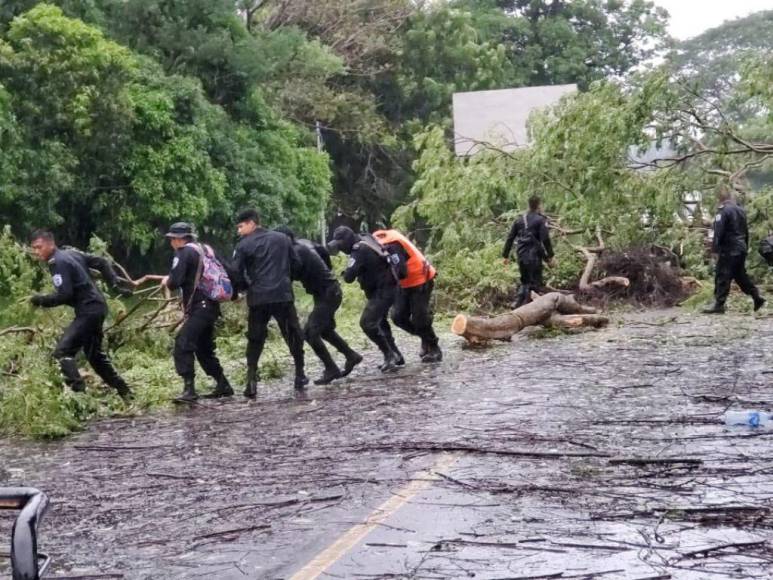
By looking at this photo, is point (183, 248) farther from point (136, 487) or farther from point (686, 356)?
point (686, 356)

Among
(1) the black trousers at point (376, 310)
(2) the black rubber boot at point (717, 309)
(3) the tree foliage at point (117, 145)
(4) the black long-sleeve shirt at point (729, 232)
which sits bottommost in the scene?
(2) the black rubber boot at point (717, 309)

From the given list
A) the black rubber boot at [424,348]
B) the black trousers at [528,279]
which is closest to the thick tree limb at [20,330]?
the black rubber boot at [424,348]

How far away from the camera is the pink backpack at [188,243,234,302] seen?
38.1 ft

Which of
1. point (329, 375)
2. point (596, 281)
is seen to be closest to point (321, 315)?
point (329, 375)

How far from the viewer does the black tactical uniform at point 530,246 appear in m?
17.5

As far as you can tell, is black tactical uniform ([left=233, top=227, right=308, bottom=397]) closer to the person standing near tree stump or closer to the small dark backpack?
the person standing near tree stump

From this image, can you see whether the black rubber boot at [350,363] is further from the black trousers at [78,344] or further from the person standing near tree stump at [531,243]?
the person standing near tree stump at [531,243]

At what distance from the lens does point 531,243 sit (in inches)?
695

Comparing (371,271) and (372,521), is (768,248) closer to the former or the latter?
(371,271)

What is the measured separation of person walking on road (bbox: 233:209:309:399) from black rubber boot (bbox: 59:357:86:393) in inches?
66.1

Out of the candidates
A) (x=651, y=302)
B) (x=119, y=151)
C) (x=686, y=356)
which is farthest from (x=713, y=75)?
(x=686, y=356)

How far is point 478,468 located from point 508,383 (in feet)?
14.0

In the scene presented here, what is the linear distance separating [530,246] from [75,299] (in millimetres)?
7979

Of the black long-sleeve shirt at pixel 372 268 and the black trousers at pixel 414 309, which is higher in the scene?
the black long-sleeve shirt at pixel 372 268
